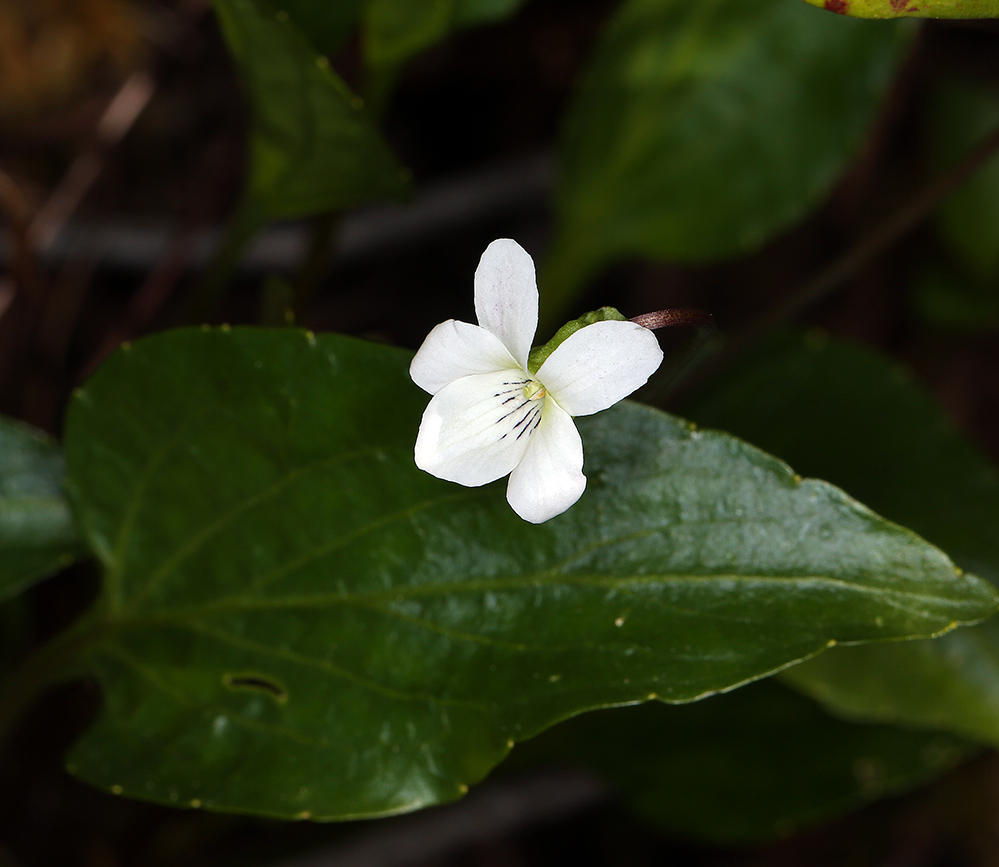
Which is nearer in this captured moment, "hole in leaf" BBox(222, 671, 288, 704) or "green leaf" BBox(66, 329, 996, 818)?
"green leaf" BBox(66, 329, 996, 818)

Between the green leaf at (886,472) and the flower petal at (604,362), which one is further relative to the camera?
the green leaf at (886,472)

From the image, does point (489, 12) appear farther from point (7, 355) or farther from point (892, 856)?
point (892, 856)

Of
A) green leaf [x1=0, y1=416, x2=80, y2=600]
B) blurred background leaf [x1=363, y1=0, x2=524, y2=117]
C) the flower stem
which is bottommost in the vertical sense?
green leaf [x1=0, y1=416, x2=80, y2=600]

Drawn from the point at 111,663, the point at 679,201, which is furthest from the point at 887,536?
the point at 679,201

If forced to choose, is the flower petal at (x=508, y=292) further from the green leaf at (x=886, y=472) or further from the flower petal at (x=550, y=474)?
the green leaf at (x=886, y=472)

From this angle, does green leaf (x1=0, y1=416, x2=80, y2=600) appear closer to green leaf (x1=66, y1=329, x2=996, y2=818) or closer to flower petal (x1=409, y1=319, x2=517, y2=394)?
green leaf (x1=66, y1=329, x2=996, y2=818)

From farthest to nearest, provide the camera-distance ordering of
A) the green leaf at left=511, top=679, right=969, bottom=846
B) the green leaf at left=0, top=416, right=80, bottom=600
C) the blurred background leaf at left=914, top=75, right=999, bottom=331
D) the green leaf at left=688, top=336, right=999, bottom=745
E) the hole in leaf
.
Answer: the blurred background leaf at left=914, top=75, right=999, bottom=331 → the green leaf at left=511, top=679, right=969, bottom=846 → the green leaf at left=688, top=336, right=999, bottom=745 → the green leaf at left=0, top=416, right=80, bottom=600 → the hole in leaf

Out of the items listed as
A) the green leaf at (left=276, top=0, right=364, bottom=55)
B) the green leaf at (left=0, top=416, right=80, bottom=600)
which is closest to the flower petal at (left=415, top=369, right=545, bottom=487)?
the green leaf at (left=0, top=416, right=80, bottom=600)

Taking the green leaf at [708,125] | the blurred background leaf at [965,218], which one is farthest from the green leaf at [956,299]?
the green leaf at [708,125]
